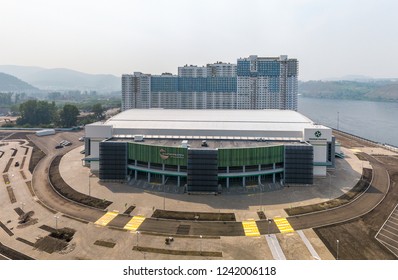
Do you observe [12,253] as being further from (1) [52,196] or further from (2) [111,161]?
(2) [111,161]

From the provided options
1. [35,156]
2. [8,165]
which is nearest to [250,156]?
[8,165]

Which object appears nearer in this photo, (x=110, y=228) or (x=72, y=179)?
(x=110, y=228)

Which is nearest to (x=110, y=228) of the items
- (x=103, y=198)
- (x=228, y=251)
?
(x=103, y=198)

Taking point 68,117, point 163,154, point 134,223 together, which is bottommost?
point 134,223

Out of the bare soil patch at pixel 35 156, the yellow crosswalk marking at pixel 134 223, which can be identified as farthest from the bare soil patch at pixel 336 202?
the bare soil patch at pixel 35 156

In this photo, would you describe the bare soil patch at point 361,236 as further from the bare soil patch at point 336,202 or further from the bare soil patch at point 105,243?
the bare soil patch at point 105,243

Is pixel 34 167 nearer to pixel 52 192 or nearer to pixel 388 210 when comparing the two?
pixel 52 192
